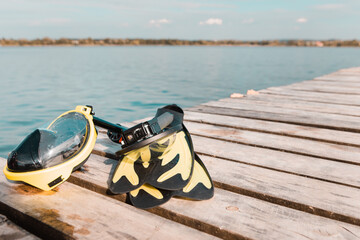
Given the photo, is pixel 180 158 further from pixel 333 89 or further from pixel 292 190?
pixel 333 89

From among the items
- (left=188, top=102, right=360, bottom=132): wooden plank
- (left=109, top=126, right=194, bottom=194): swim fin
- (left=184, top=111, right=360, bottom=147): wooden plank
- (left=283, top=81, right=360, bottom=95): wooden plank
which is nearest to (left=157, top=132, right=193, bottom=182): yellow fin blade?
(left=109, top=126, right=194, bottom=194): swim fin

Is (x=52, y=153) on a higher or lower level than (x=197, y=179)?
higher

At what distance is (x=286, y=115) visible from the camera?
12.3 ft

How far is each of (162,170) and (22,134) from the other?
7.07m

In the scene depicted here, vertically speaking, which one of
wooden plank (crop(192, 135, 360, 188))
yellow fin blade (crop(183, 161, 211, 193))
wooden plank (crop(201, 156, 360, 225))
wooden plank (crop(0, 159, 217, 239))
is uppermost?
yellow fin blade (crop(183, 161, 211, 193))

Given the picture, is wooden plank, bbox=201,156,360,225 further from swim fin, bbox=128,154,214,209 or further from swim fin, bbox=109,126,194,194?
swim fin, bbox=109,126,194,194

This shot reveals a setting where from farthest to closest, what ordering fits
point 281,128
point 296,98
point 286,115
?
point 296,98 → point 286,115 → point 281,128

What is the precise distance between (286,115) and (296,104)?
0.84 meters

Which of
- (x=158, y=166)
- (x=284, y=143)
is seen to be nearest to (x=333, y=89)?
(x=284, y=143)

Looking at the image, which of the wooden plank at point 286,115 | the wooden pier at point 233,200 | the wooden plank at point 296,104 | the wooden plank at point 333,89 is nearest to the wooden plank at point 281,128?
the wooden pier at point 233,200

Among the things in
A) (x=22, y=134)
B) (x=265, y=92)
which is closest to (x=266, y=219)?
(x=265, y=92)

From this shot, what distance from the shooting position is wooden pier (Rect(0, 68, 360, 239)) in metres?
1.36

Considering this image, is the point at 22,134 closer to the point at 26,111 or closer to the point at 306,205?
the point at 26,111

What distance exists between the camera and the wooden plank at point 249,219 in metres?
1.35
